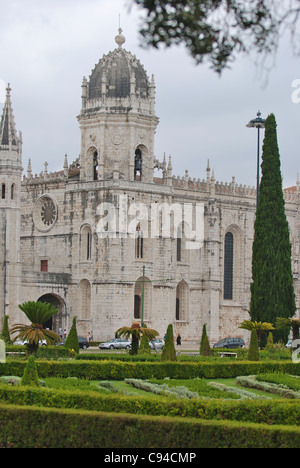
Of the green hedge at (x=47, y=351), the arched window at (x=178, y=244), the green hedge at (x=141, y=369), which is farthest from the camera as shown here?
the arched window at (x=178, y=244)

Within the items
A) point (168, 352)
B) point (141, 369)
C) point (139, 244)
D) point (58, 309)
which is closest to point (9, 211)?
point (58, 309)

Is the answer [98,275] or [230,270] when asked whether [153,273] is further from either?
[230,270]

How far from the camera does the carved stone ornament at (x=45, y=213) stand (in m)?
69.2

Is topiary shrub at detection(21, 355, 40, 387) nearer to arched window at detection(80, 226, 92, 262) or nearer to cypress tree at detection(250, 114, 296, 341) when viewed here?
cypress tree at detection(250, 114, 296, 341)

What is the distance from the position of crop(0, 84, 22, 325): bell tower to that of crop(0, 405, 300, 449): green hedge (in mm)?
40590

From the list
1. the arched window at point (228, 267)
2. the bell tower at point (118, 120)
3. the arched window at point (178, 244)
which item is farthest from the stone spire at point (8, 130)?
the arched window at point (228, 267)

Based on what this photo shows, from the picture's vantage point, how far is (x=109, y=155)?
218ft

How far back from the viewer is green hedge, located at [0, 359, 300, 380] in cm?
3247

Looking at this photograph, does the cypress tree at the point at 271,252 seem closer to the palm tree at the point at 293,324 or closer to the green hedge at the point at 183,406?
the palm tree at the point at 293,324

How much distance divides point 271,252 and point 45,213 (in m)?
23.1

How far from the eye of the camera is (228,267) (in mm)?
73875

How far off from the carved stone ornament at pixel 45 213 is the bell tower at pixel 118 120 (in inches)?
142
